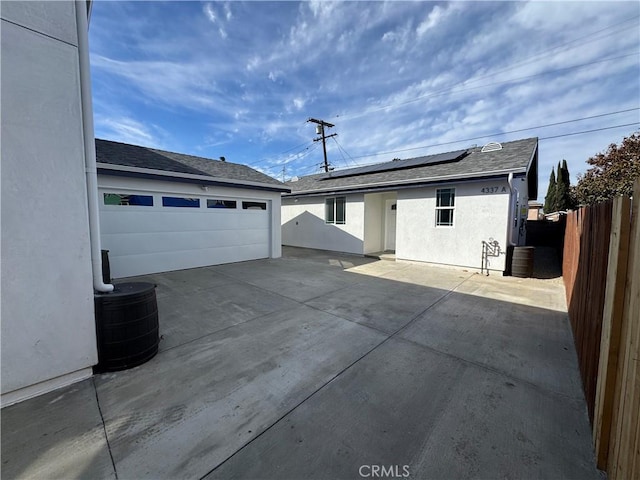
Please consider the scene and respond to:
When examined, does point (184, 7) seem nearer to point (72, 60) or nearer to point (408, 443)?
point (72, 60)

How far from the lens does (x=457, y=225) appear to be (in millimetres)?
8219

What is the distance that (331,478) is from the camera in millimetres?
1647

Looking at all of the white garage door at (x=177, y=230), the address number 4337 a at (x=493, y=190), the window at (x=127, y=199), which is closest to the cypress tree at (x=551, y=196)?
the address number 4337 a at (x=493, y=190)

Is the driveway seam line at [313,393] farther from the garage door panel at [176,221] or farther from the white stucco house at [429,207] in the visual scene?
the garage door panel at [176,221]

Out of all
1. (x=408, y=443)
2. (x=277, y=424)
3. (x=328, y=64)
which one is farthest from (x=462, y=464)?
(x=328, y=64)

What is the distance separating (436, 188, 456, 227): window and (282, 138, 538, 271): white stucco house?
0.03 metres

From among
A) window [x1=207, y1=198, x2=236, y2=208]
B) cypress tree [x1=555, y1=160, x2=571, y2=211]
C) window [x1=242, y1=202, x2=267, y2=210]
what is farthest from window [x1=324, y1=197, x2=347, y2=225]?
cypress tree [x1=555, y1=160, x2=571, y2=211]

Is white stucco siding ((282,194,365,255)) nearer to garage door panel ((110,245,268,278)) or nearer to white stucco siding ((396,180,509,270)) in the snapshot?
white stucco siding ((396,180,509,270))

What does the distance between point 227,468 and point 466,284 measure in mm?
6521

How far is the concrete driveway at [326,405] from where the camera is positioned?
1763 millimetres

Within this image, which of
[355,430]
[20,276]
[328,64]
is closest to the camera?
[355,430]

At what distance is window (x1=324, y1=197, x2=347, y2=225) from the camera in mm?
11516

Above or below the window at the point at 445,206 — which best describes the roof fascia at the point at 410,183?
above

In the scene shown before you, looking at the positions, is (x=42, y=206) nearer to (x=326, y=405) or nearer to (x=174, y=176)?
(x=326, y=405)
